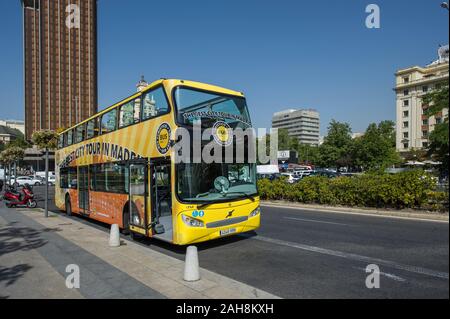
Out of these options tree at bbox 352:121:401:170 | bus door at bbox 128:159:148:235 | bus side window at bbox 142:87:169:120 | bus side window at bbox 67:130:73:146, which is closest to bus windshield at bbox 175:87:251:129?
bus side window at bbox 142:87:169:120

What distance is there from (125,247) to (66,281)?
274 centimetres

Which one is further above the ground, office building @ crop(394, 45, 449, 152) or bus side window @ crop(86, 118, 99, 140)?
office building @ crop(394, 45, 449, 152)

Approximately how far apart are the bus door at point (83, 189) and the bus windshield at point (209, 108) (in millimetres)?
6906

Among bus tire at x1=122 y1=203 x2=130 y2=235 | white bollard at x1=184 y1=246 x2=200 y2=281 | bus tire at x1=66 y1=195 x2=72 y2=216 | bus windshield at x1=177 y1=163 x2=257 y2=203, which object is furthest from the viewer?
bus tire at x1=66 y1=195 x2=72 y2=216

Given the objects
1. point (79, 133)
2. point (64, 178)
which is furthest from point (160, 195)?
point (64, 178)

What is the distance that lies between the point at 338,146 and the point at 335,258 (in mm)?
50549

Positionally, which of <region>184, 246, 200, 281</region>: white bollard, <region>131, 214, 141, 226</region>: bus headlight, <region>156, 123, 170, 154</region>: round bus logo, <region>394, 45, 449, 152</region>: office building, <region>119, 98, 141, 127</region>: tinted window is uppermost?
<region>394, 45, 449, 152</region>: office building

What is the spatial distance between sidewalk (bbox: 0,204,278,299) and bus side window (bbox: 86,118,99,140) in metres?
4.28

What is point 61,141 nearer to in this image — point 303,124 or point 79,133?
point 79,133

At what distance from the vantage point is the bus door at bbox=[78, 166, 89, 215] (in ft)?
42.9

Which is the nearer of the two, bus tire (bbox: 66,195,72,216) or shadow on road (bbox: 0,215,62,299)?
shadow on road (bbox: 0,215,62,299)

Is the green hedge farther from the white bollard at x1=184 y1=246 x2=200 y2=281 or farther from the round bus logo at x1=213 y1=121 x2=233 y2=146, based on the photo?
the white bollard at x1=184 y1=246 x2=200 y2=281
